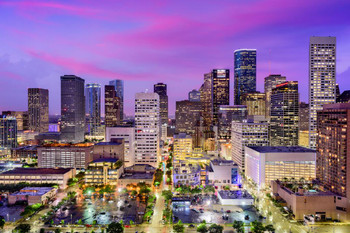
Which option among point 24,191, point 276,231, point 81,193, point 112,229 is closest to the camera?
point 112,229

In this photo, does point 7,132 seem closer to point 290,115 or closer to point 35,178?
point 35,178

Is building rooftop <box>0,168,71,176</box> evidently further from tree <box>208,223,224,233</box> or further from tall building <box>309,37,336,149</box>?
tall building <box>309,37,336,149</box>

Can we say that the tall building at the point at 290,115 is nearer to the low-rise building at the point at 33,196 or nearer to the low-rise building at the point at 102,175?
the low-rise building at the point at 102,175

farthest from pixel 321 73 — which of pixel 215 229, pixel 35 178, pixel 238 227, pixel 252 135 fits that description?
pixel 35 178

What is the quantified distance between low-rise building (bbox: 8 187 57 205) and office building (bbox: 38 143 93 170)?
1599 inches

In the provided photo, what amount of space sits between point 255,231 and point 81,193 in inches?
2500

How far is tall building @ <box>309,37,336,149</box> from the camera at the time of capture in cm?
14200

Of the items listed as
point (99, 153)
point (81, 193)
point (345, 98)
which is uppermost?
point (345, 98)

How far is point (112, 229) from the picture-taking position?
199 ft

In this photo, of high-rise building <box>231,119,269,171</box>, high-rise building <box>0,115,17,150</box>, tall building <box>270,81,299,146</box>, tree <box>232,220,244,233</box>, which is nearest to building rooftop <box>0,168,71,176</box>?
tree <box>232,220,244,233</box>

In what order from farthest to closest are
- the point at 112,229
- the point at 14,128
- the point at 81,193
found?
the point at 14,128, the point at 81,193, the point at 112,229

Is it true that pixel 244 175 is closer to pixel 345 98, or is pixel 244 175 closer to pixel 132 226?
pixel 132 226

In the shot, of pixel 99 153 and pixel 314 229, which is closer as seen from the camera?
pixel 314 229

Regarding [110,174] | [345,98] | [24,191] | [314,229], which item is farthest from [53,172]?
[345,98]
